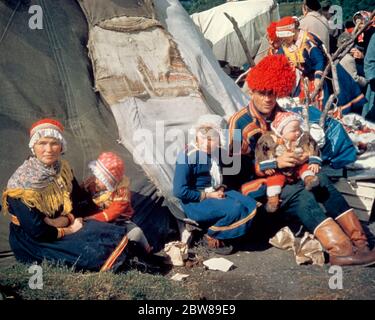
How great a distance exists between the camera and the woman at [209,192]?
4383 mm

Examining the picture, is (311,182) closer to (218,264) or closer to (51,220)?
(218,264)

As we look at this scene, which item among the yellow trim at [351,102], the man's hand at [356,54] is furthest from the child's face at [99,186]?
the man's hand at [356,54]

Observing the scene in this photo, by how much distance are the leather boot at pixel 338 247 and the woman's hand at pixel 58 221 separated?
1.89 metres

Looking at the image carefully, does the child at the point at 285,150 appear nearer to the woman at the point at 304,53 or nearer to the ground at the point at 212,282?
the ground at the point at 212,282

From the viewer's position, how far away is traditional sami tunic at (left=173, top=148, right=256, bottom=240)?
438 cm

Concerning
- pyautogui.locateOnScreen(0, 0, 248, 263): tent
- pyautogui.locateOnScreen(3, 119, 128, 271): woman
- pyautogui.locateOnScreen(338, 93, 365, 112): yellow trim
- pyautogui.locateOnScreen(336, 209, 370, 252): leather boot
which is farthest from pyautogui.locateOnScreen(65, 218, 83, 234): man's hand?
pyautogui.locateOnScreen(338, 93, 365, 112): yellow trim

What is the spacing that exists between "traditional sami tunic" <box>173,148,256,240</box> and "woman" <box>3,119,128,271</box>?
67 cm

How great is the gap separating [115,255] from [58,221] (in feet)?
1.50

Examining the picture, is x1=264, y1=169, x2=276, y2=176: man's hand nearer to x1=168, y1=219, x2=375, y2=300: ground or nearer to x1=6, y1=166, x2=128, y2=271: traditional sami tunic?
x1=168, y1=219, x2=375, y2=300: ground

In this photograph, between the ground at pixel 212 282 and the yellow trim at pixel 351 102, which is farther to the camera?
the yellow trim at pixel 351 102

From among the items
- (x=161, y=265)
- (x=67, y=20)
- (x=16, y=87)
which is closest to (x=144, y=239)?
(x=161, y=265)

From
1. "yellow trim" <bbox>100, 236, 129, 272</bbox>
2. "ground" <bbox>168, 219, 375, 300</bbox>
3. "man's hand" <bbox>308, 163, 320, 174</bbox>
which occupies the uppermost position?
"man's hand" <bbox>308, 163, 320, 174</bbox>

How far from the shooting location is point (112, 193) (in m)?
4.09
